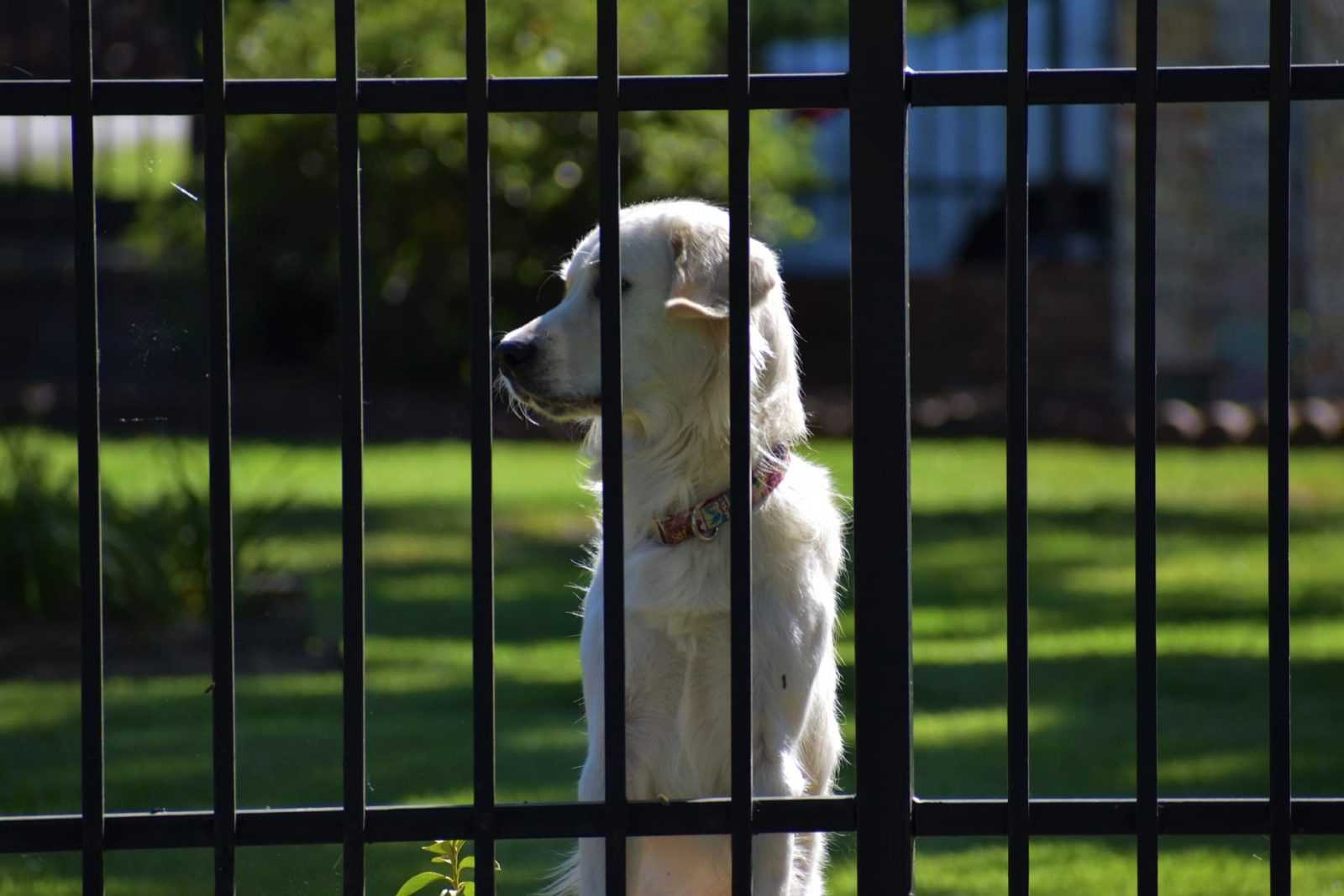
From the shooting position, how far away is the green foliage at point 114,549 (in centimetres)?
791

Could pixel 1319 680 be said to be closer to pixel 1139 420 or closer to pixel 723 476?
pixel 723 476

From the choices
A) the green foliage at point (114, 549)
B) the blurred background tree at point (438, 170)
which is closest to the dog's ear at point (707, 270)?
the green foliage at point (114, 549)

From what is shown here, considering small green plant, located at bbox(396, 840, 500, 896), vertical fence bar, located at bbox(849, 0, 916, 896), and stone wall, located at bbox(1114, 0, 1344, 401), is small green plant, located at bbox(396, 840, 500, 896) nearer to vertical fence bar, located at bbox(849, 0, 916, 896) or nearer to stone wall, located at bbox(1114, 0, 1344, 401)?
vertical fence bar, located at bbox(849, 0, 916, 896)

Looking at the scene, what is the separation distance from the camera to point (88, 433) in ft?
8.68

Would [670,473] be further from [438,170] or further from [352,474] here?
[438,170]

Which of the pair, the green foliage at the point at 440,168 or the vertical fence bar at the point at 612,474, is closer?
the vertical fence bar at the point at 612,474

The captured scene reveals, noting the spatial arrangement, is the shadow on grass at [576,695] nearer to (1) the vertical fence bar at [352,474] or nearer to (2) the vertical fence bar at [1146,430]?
(2) the vertical fence bar at [1146,430]

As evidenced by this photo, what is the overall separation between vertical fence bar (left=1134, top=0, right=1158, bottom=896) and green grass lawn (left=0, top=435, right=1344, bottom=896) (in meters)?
1.87

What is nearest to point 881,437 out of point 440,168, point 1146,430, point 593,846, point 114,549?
point 1146,430

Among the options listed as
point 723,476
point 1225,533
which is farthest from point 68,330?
point 723,476

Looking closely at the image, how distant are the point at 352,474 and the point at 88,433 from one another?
0.41 meters

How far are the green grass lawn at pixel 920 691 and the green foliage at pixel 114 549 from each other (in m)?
0.36

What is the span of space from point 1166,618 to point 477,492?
20.2 feet

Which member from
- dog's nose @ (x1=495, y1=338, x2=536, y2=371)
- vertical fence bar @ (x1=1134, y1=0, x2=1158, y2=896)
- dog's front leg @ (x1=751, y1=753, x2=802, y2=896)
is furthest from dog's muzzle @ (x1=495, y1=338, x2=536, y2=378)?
vertical fence bar @ (x1=1134, y1=0, x2=1158, y2=896)
